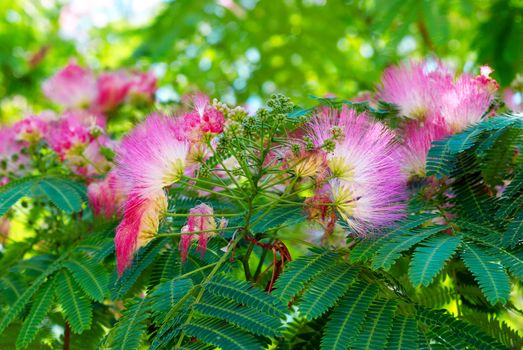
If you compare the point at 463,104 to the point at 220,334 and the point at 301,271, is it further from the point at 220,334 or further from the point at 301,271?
the point at 220,334

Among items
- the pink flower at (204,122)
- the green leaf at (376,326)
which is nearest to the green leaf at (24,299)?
the pink flower at (204,122)

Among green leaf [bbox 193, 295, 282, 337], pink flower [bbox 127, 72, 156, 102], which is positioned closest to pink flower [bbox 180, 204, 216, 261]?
green leaf [bbox 193, 295, 282, 337]

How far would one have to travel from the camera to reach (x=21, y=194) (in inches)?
86.0

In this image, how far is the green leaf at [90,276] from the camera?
197 centimetres

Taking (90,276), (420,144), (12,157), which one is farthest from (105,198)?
(420,144)

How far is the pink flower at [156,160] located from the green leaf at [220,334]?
1.16 ft

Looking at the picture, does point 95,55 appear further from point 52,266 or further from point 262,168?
point 262,168

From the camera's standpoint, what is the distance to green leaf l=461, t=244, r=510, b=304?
4.94ft

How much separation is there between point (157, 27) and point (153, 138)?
3371 mm

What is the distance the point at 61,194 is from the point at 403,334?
3.94ft

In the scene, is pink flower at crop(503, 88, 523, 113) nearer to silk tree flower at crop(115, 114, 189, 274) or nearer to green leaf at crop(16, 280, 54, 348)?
silk tree flower at crop(115, 114, 189, 274)

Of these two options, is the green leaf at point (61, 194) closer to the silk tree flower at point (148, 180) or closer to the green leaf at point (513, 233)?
the silk tree flower at point (148, 180)

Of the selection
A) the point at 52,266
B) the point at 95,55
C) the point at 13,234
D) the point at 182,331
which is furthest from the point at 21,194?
the point at 95,55

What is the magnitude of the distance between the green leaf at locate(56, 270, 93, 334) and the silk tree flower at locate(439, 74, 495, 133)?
1.16m
